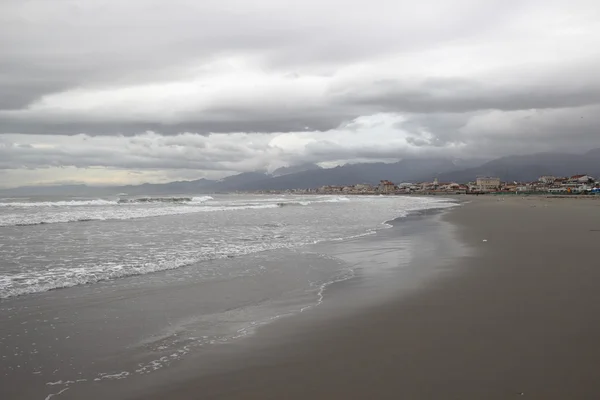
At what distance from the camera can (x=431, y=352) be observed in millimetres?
4758

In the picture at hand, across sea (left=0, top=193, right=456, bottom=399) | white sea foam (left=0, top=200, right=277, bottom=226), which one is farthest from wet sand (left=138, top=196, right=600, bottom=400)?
white sea foam (left=0, top=200, right=277, bottom=226)

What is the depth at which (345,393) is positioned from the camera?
12.7ft

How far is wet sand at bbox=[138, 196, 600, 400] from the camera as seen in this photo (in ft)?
12.9

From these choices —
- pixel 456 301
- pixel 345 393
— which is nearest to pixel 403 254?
pixel 456 301

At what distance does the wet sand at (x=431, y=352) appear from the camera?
12.9ft

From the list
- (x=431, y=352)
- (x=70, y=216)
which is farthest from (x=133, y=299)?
(x=70, y=216)

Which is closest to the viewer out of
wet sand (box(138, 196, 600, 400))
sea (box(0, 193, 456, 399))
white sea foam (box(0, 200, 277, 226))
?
wet sand (box(138, 196, 600, 400))

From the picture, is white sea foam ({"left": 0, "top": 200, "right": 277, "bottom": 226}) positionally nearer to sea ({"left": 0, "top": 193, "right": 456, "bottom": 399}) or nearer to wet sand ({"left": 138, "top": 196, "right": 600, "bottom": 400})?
sea ({"left": 0, "top": 193, "right": 456, "bottom": 399})

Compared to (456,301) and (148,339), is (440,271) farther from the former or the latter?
(148,339)

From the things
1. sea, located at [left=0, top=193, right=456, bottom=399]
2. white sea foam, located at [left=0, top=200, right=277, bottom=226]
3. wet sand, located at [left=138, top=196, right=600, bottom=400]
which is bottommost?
wet sand, located at [left=138, top=196, right=600, bottom=400]

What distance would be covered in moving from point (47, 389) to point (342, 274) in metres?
6.63

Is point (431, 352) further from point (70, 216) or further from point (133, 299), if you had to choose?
point (70, 216)

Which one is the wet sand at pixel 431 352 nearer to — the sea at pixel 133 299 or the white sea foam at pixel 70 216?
the sea at pixel 133 299

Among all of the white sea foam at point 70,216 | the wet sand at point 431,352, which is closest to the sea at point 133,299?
the wet sand at point 431,352
